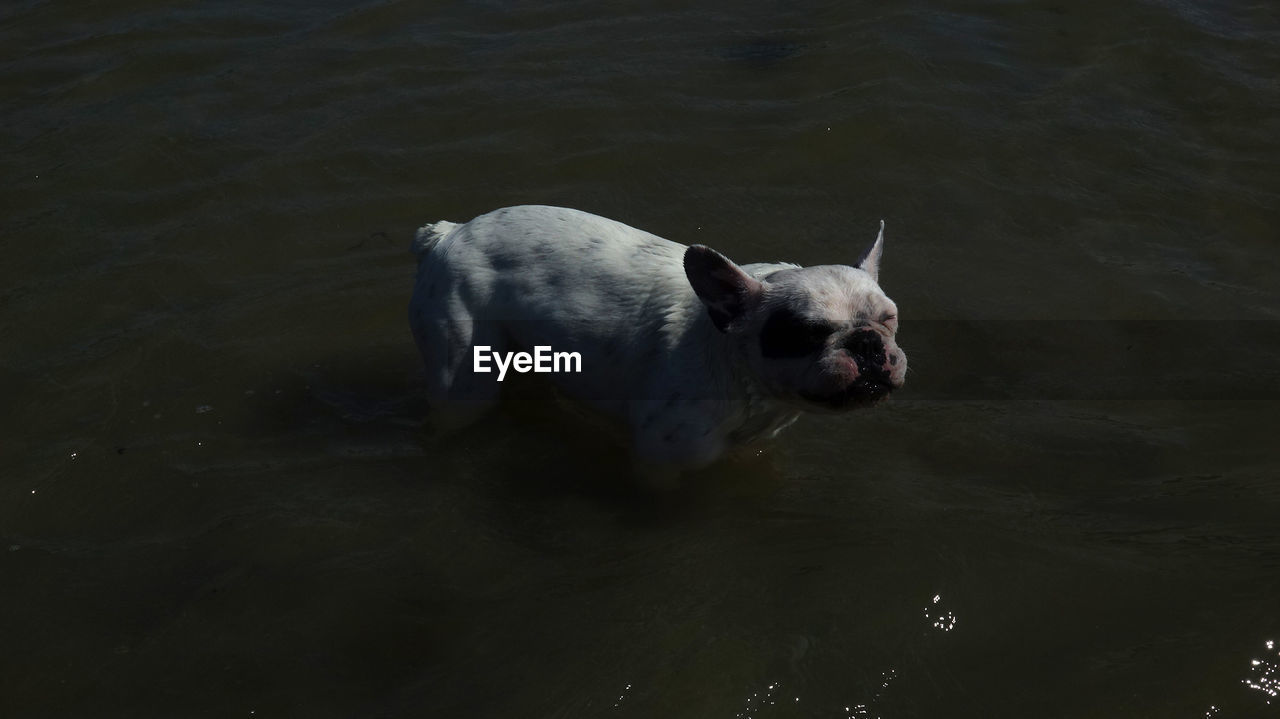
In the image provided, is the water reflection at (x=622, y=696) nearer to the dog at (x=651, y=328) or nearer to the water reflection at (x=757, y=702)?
the water reflection at (x=757, y=702)

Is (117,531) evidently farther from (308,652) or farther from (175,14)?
(175,14)

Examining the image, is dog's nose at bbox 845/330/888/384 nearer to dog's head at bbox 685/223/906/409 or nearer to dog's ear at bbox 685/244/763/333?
dog's head at bbox 685/223/906/409

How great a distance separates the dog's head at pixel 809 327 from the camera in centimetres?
495

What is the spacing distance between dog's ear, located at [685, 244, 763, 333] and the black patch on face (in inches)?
6.9

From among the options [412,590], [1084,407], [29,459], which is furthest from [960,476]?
[29,459]

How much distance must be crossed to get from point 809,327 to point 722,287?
50cm

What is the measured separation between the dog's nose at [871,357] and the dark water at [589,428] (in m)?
1.00

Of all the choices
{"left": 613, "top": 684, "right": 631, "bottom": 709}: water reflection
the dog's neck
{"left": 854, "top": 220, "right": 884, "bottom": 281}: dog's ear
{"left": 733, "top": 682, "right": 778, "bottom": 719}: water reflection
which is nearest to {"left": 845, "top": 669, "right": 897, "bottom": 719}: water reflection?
{"left": 733, "top": 682, "right": 778, "bottom": 719}: water reflection

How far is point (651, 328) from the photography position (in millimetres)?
5680

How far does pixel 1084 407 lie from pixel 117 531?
215 inches

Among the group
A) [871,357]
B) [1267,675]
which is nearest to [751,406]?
[871,357]

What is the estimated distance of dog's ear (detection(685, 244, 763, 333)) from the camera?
519cm

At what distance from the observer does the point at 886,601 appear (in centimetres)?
513

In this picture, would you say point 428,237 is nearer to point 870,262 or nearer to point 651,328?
point 651,328
